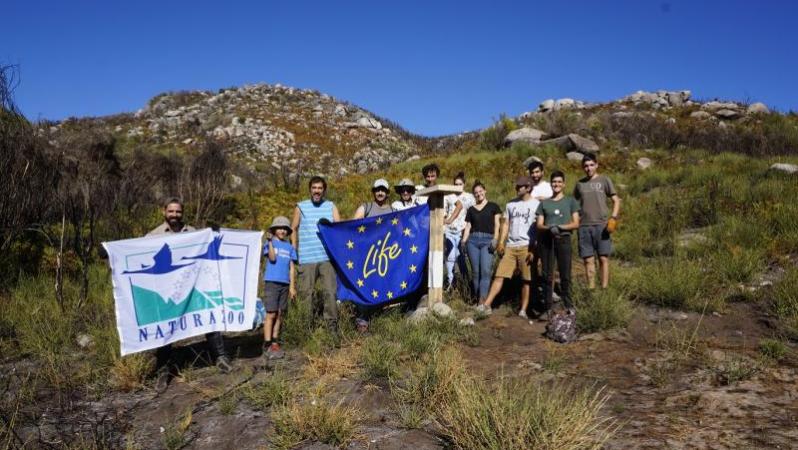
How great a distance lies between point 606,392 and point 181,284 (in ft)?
14.2

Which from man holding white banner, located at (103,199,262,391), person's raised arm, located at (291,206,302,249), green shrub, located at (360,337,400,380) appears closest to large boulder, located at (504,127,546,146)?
person's raised arm, located at (291,206,302,249)

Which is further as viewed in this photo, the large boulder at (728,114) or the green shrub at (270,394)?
the large boulder at (728,114)

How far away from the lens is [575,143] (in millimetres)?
17719

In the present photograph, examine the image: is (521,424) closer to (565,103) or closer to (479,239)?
(479,239)

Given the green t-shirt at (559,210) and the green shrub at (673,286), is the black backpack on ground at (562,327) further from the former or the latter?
the green shrub at (673,286)

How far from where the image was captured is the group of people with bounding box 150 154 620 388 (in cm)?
600

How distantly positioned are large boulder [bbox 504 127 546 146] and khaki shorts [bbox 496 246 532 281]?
12.8 m

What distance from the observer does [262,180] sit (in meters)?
19.3

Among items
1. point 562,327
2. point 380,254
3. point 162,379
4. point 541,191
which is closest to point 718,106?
point 541,191

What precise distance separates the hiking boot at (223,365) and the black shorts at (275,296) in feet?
2.47

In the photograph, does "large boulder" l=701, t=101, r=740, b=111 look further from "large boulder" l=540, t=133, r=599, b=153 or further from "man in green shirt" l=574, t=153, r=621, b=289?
"man in green shirt" l=574, t=153, r=621, b=289

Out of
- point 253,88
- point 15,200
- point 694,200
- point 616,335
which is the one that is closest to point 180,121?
point 253,88

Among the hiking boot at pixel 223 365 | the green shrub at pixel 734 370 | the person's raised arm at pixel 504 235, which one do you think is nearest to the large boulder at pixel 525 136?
the person's raised arm at pixel 504 235

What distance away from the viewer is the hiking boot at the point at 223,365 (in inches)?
212
